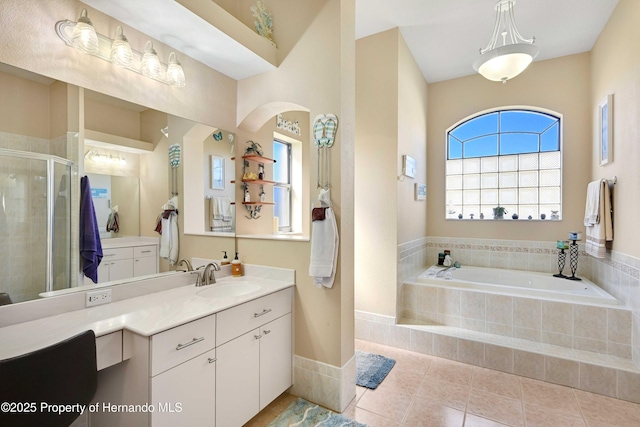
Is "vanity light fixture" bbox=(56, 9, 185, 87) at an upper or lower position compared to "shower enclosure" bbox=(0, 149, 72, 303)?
upper

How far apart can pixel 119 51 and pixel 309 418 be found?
2.60m

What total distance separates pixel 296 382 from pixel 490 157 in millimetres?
3844

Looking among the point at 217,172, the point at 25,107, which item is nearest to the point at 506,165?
the point at 217,172

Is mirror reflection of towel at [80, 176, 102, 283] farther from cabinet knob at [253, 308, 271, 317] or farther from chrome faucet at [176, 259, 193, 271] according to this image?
cabinet knob at [253, 308, 271, 317]

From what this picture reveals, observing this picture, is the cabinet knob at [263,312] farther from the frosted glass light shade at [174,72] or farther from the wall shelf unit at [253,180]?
the frosted glass light shade at [174,72]

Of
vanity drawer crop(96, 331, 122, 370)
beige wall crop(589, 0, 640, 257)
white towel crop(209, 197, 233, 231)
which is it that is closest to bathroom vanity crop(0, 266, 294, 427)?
vanity drawer crop(96, 331, 122, 370)

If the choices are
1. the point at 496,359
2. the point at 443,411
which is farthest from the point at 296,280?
the point at 496,359

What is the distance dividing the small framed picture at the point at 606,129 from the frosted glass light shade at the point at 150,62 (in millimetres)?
3956

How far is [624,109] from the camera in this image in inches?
99.1

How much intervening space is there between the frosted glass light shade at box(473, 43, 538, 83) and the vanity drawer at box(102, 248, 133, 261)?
3.00 meters

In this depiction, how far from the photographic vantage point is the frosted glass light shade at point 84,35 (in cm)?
152

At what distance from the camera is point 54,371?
105 cm

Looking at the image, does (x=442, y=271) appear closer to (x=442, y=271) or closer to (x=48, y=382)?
(x=442, y=271)

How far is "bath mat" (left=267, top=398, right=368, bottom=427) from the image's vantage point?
6.19ft
